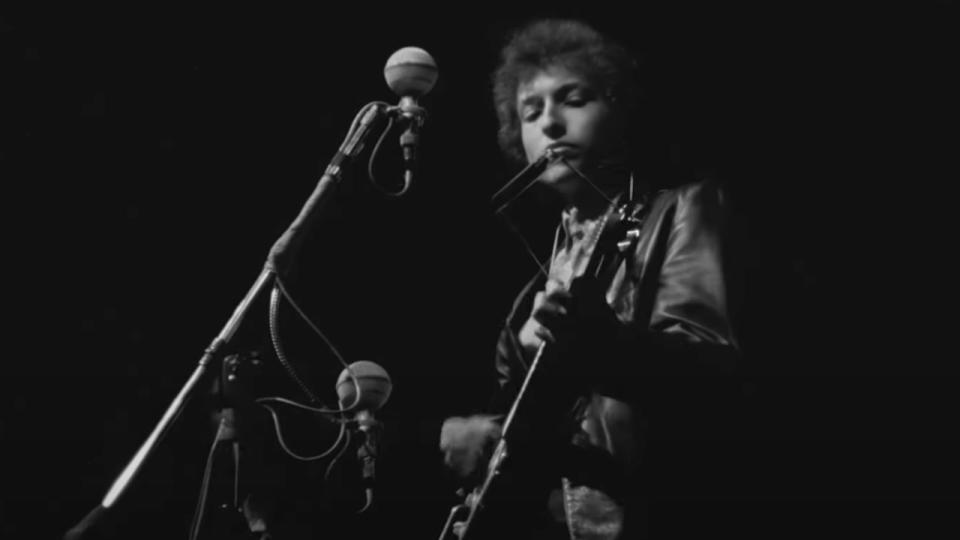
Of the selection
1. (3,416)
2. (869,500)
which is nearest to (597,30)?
(869,500)

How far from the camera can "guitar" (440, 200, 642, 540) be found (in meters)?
1.83

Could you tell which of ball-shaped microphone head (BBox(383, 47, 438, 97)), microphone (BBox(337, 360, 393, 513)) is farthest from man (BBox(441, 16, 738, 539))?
ball-shaped microphone head (BBox(383, 47, 438, 97))

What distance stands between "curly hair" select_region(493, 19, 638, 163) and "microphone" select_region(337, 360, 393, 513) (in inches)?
29.2

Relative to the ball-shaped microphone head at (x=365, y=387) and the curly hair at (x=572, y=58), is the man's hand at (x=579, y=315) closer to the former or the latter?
the ball-shaped microphone head at (x=365, y=387)

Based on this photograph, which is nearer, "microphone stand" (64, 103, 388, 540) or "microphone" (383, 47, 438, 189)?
"microphone stand" (64, 103, 388, 540)

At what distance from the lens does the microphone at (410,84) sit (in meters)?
1.95

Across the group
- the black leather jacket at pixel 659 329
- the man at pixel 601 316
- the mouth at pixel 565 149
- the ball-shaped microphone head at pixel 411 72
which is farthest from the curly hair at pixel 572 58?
the ball-shaped microphone head at pixel 411 72

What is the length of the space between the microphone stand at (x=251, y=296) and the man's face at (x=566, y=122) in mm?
426

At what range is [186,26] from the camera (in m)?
2.88

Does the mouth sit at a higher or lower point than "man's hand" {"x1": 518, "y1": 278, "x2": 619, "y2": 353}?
higher

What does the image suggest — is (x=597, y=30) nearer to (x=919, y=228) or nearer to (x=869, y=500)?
(x=919, y=228)

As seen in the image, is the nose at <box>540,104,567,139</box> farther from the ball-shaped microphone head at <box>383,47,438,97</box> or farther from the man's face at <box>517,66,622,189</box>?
the ball-shaped microphone head at <box>383,47,438,97</box>

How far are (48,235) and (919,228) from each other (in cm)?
181

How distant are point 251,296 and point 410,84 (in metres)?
0.43
